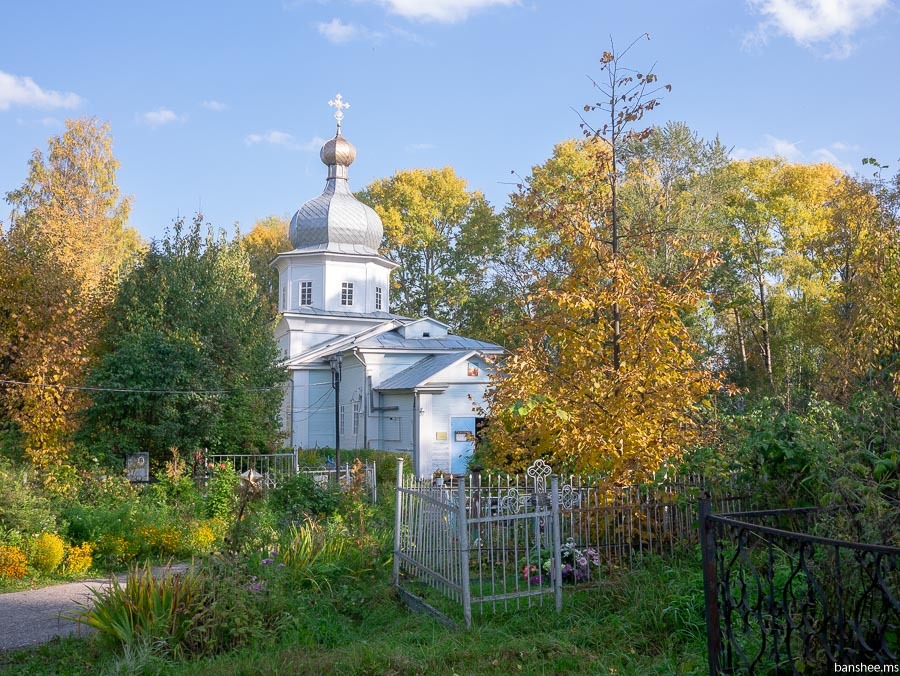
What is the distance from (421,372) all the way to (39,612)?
621 inches

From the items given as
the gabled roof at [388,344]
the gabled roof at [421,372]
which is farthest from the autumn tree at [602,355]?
the gabled roof at [388,344]

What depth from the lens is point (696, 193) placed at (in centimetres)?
2914

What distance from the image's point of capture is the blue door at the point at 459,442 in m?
23.6

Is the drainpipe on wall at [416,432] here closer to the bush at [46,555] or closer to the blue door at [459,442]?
the blue door at [459,442]

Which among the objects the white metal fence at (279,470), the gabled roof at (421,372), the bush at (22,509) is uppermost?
the gabled roof at (421,372)

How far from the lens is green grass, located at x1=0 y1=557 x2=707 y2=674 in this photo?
19.6 ft

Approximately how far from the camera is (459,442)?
2372 centimetres

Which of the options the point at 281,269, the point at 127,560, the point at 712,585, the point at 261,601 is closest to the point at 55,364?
the point at 127,560

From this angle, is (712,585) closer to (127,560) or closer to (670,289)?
(670,289)

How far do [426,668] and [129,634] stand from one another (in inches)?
107

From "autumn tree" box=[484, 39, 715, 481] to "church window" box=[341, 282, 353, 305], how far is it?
2122cm

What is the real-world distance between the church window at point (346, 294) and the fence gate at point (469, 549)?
21.5 meters

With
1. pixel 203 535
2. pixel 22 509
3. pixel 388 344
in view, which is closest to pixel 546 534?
pixel 203 535

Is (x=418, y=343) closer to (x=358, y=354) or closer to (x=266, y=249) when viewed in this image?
(x=358, y=354)
